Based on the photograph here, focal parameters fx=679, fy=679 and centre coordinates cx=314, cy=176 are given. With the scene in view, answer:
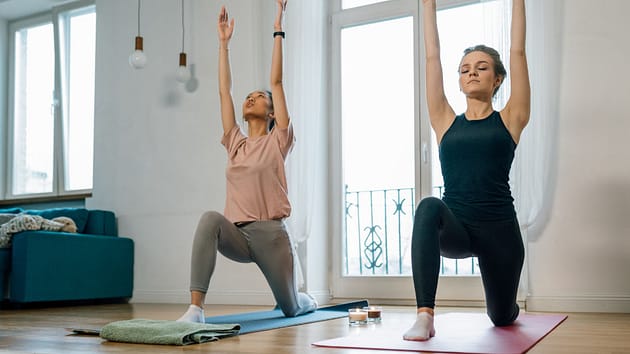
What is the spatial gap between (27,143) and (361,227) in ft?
10.9

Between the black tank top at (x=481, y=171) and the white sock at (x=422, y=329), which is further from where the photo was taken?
the black tank top at (x=481, y=171)

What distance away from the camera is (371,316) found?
2994 mm

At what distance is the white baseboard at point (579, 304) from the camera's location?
3.52 m

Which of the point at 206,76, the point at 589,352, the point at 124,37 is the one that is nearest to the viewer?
the point at 589,352

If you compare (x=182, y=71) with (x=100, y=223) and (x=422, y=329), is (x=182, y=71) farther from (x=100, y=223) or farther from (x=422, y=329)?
(x=422, y=329)

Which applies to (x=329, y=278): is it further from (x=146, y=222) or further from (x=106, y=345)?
(x=106, y=345)

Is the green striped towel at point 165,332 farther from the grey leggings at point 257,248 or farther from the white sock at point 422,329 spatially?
the white sock at point 422,329

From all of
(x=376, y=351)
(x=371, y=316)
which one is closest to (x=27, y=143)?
(x=371, y=316)

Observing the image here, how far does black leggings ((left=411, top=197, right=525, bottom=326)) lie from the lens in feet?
6.66

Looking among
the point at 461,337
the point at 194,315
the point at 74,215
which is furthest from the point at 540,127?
the point at 74,215

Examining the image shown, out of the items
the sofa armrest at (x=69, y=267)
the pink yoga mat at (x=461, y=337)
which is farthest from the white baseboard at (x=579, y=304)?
the sofa armrest at (x=69, y=267)

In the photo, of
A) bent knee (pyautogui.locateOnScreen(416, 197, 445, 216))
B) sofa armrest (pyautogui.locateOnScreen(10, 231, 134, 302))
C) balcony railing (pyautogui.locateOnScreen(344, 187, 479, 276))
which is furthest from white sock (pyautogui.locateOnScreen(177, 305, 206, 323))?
sofa armrest (pyautogui.locateOnScreen(10, 231, 134, 302))

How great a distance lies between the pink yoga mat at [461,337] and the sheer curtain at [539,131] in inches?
38.0

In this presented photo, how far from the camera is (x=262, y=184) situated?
9.89ft
